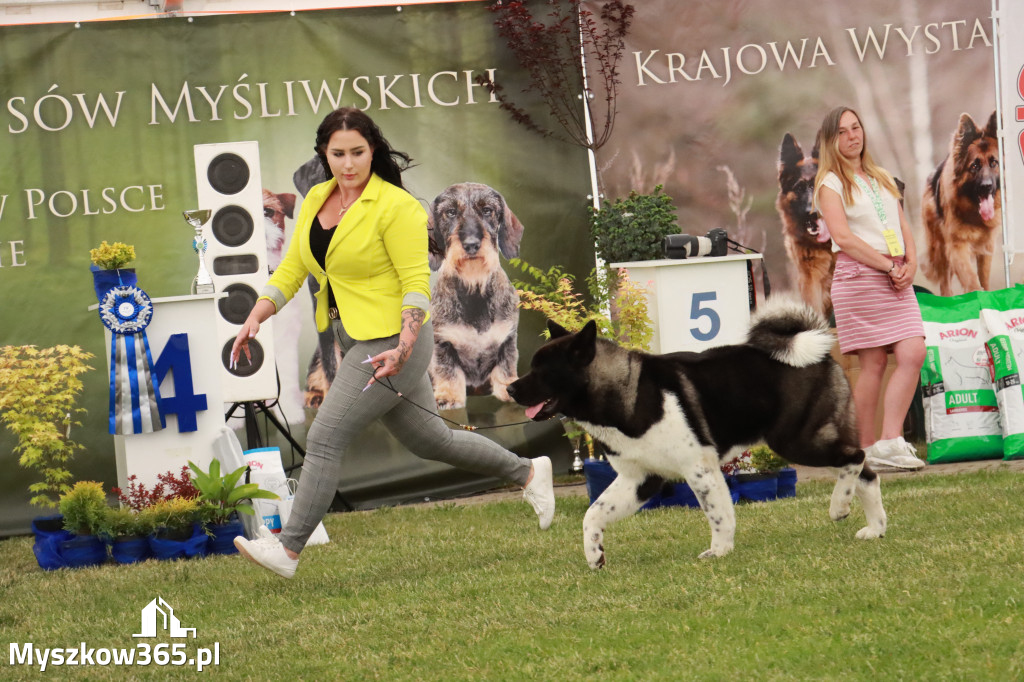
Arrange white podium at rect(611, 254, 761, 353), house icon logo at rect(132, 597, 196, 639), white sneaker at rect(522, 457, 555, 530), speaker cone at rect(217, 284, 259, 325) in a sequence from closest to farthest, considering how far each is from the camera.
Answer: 1. house icon logo at rect(132, 597, 196, 639)
2. white sneaker at rect(522, 457, 555, 530)
3. white podium at rect(611, 254, 761, 353)
4. speaker cone at rect(217, 284, 259, 325)

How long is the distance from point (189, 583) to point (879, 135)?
538cm

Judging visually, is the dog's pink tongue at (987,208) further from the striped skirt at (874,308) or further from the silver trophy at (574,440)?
the silver trophy at (574,440)

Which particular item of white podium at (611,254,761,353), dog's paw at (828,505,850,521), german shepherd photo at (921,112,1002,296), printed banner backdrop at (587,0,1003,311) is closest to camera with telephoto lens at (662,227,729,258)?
white podium at (611,254,761,353)

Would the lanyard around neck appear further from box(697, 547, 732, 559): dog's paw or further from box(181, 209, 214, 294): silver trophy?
box(181, 209, 214, 294): silver trophy

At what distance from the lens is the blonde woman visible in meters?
6.46

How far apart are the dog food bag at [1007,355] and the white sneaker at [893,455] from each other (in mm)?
761

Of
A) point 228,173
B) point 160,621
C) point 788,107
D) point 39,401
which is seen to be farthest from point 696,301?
point 39,401

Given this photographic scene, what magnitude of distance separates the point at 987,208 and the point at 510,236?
129 inches

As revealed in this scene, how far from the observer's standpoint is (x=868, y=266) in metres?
6.59

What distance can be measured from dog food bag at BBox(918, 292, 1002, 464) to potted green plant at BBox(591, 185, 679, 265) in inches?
77.6

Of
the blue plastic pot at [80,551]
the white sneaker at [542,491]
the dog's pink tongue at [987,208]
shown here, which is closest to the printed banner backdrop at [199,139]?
the blue plastic pot at [80,551]

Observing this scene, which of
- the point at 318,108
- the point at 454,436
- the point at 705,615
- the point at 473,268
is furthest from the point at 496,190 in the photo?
the point at 705,615

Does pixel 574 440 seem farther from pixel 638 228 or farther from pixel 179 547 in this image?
pixel 179 547

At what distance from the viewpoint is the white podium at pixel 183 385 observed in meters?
6.41
